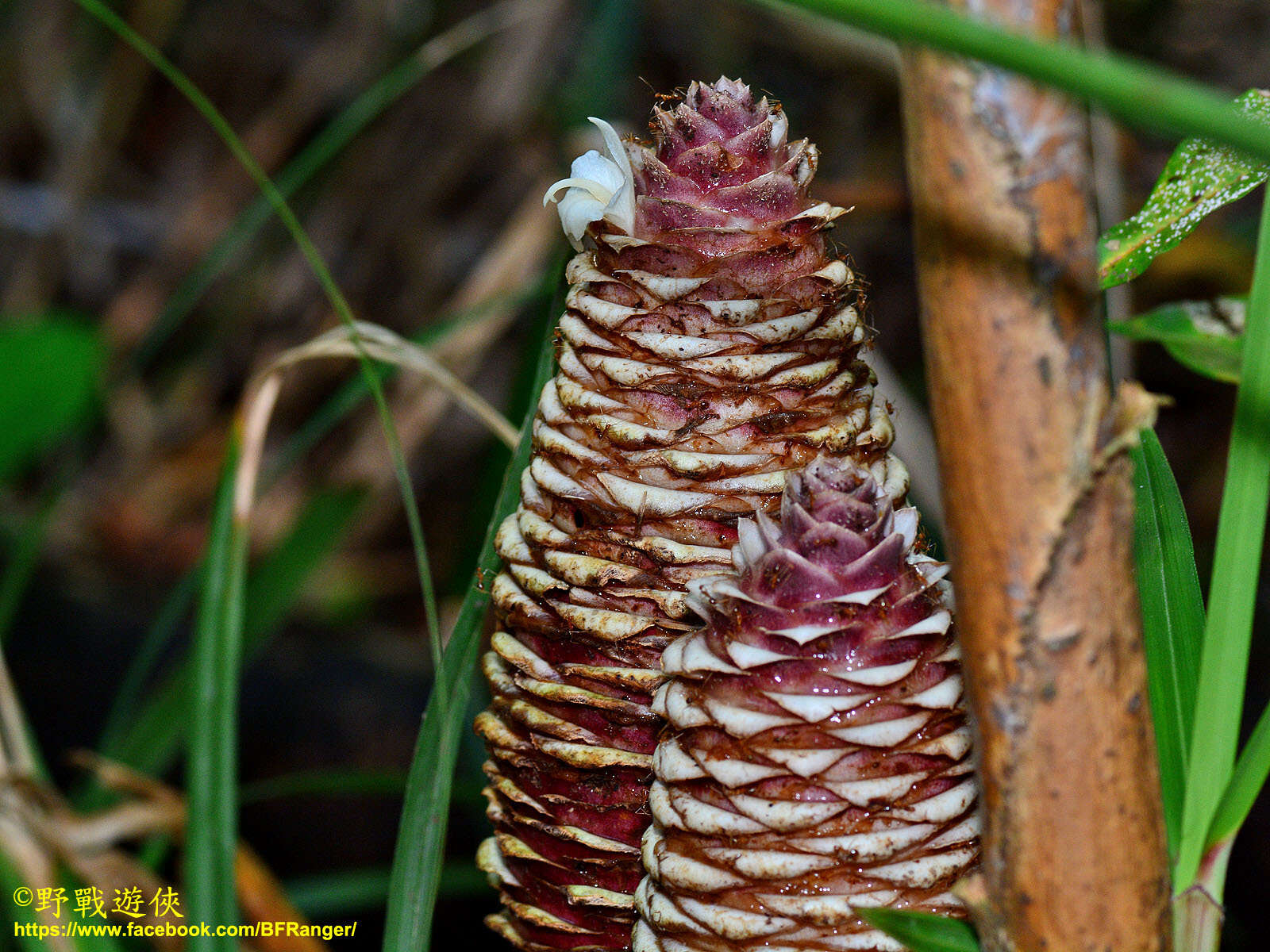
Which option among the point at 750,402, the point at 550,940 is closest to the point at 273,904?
the point at 550,940

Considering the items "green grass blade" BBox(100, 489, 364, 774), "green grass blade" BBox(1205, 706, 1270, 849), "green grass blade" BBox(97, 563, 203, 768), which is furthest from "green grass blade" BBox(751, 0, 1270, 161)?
"green grass blade" BBox(100, 489, 364, 774)

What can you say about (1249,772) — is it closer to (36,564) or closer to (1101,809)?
(1101,809)

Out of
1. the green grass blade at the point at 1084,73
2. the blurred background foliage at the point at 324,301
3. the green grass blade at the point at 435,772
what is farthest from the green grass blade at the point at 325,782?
the green grass blade at the point at 1084,73

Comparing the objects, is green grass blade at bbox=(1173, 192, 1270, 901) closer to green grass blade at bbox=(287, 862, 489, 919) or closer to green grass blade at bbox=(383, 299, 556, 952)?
green grass blade at bbox=(383, 299, 556, 952)

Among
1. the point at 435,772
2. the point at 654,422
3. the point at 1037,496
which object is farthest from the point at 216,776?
the point at 1037,496

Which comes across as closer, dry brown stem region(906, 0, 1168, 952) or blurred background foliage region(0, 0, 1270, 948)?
dry brown stem region(906, 0, 1168, 952)
